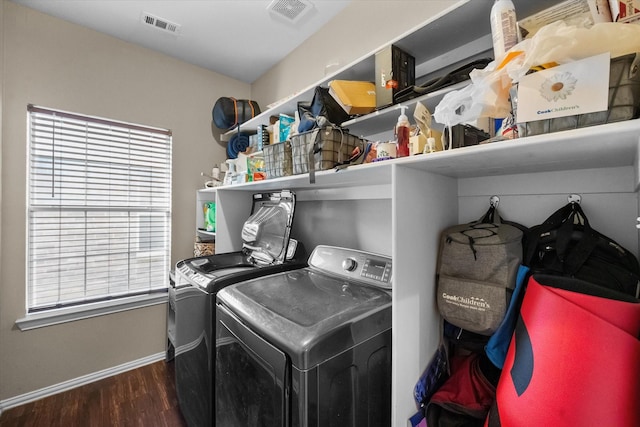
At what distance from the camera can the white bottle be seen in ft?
2.63

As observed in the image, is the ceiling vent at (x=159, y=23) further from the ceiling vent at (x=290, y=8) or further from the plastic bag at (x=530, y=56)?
the plastic bag at (x=530, y=56)

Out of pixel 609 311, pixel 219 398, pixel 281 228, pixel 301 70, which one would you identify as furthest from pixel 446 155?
pixel 301 70

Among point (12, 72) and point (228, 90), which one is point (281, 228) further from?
point (12, 72)

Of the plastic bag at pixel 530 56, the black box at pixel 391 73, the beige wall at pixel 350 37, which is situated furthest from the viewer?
the beige wall at pixel 350 37

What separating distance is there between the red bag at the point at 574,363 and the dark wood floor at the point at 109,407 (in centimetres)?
205

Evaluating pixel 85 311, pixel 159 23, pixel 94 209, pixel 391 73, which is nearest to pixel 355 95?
pixel 391 73

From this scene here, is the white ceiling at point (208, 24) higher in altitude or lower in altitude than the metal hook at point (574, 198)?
higher

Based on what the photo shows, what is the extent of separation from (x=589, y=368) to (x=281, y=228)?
1593 millimetres

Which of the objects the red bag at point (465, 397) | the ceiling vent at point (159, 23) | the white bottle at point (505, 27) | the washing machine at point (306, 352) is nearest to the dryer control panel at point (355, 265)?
the washing machine at point (306, 352)

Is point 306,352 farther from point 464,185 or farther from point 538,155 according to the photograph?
point 464,185

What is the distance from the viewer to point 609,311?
0.67 metres

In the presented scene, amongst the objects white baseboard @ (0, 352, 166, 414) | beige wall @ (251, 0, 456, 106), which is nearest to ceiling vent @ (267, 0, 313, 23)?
A: beige wall @ (251, 0, 456, 106)

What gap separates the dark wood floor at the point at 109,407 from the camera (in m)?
1.80

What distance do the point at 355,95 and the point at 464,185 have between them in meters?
0.72
